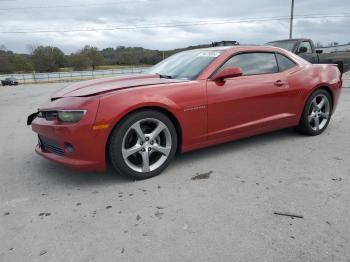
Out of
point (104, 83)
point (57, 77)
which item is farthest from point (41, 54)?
point (104, 83)

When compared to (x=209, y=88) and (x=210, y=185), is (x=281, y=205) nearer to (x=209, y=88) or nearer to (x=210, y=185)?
(x=210, y=185)

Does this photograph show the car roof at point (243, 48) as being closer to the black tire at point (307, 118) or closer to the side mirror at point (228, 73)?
the side mirror at point (228, 73)

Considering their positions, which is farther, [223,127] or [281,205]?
[223,127]

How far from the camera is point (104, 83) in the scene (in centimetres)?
366

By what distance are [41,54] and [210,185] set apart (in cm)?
6941

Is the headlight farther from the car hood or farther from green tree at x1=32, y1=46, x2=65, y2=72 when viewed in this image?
green tree at x1=32, y1=46, x2=65, y2=72

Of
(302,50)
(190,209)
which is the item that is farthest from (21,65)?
(190,209)

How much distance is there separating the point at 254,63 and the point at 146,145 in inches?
72.9

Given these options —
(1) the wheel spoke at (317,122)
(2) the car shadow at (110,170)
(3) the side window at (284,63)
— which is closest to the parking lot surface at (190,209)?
(2) the car shadow at (110,170)

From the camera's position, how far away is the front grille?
3.16 meters

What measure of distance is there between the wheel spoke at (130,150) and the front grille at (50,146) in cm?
62

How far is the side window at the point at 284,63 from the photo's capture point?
14.1 ft

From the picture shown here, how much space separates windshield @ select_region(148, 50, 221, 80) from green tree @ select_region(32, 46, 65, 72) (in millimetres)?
64531

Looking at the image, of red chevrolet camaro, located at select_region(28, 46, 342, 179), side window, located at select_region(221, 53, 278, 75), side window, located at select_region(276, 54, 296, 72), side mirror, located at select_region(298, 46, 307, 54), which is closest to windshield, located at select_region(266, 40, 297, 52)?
side mirror, located at select_region(298, 46, 307, 54)
